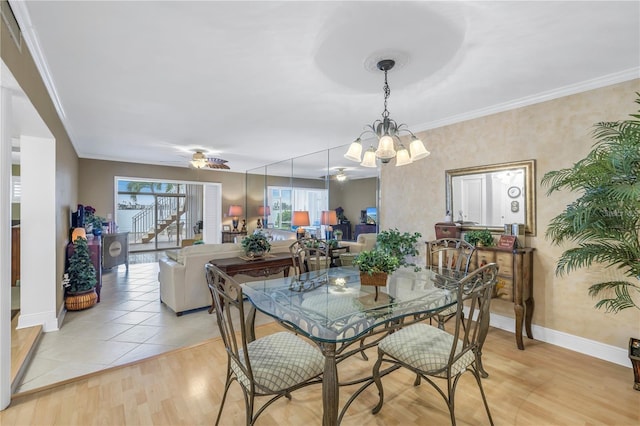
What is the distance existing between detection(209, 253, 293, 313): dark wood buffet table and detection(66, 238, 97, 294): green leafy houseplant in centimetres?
164

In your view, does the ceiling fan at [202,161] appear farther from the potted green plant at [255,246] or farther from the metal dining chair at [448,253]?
the metal dining chair at [448,253]

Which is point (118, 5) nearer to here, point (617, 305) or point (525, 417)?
point (525, 417)

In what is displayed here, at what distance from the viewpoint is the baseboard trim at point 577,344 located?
253 centimetres

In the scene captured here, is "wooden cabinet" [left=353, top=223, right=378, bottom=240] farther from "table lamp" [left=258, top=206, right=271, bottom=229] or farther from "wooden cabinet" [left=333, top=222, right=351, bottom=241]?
"table lamp" [left=258, top=206, right=271, bottom=229]

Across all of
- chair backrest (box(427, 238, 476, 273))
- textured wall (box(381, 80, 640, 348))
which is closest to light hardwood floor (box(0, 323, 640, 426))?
textured wall (box(381, 80, 640, 348))

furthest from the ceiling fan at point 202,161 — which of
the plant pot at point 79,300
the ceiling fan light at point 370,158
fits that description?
the ceiling fan light at point 370,158

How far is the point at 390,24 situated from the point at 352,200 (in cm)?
466

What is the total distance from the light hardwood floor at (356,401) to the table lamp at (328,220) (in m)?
3.66

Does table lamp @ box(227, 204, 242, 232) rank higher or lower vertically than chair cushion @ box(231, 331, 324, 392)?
higher

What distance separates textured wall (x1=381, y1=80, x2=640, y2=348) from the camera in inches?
102

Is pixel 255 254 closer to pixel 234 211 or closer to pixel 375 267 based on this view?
pixel 375 267

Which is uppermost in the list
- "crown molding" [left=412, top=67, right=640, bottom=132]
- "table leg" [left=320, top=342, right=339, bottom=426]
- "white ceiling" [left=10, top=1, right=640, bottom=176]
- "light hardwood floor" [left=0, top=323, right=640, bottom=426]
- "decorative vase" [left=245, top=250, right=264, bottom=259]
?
"white ceiling" [left=10, top=1, right=640, bottom=176]

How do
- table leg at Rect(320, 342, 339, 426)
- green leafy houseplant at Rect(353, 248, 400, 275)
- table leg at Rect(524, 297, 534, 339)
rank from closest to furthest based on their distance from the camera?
table leg at Rect(320, 342, 339, 426), green leafy houseplant at Rect(353, 248, 400, 275), table leg at Rect(524, 297, 534, 339)

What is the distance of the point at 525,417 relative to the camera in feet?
6.19
